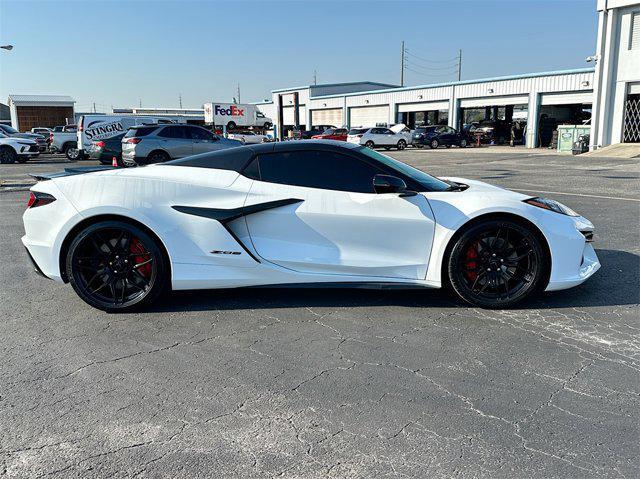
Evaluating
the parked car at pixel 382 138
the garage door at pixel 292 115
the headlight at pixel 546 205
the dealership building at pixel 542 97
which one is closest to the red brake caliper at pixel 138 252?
the headlight at pixel 546 205

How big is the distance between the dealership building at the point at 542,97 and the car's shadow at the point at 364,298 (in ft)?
45.8

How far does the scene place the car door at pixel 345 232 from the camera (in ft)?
13.8

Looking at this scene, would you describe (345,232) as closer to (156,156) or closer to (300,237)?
(300,237)

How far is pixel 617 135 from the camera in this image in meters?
28.5

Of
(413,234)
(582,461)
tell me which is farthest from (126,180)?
(582,461)

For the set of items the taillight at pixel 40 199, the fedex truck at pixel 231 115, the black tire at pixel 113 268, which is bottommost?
the black tire at pixel 113 268

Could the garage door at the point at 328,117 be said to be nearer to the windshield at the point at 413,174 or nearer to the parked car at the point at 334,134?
the parked car at the point at 334,134

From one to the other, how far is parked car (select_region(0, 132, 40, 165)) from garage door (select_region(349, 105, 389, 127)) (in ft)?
108

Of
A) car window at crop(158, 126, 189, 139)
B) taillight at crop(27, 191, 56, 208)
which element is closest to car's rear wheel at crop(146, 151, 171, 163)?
car window at crop(158, 126, 189, 139)

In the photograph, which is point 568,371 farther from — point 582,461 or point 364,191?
point 364,191

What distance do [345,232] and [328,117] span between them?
54585mm

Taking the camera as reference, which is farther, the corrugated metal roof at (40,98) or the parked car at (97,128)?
the corrugated metal roof at (40,98)

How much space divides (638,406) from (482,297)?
1543 mm

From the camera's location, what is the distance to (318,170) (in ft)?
14.4
